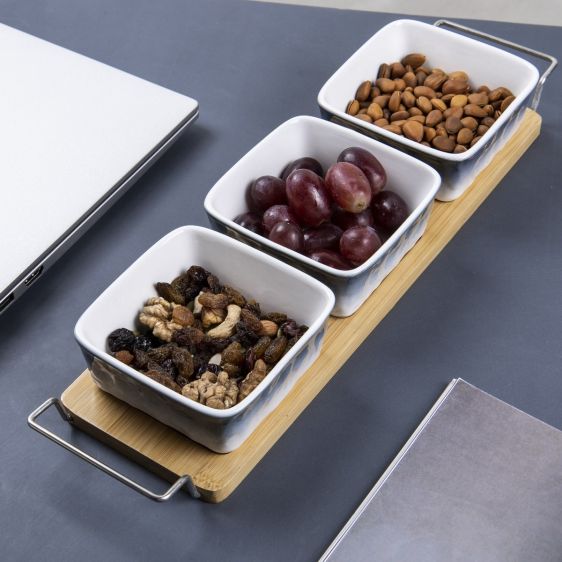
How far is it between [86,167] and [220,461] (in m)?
0.35

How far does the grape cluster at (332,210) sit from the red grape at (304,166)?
18 mm

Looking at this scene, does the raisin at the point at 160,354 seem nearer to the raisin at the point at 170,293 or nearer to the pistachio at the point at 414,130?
the raisin at the point at 170,293

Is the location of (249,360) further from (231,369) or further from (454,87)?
(454,87)

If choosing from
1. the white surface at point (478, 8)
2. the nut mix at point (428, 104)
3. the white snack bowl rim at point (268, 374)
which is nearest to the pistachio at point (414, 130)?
the nut mix at point (428, 104)

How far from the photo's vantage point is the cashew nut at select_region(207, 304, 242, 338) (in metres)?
0.81

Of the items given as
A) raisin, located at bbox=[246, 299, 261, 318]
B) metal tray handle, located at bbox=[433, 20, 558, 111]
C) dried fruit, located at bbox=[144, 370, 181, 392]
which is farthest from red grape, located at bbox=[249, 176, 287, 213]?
metal tray handle, located at bbox=[433, 20, 558, 111]

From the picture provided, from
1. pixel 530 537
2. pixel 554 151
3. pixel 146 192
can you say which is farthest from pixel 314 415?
pixel 554 151

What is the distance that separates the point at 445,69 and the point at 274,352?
17.8 inches

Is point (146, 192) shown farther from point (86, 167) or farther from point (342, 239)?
point (342, 239)

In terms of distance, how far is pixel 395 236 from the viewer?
85 centimetres

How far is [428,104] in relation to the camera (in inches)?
38.9

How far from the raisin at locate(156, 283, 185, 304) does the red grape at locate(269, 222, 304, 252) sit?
0.32 feet

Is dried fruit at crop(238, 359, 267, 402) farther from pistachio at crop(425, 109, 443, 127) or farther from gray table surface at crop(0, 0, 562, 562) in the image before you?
pistachio at crop(425, 109, 443, 127)

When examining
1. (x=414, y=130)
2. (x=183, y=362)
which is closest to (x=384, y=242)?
(x=414, y=130)
